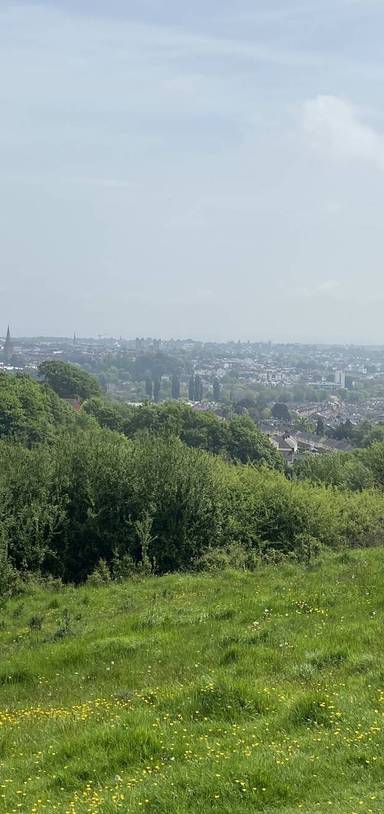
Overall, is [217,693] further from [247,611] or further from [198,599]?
[198,599]

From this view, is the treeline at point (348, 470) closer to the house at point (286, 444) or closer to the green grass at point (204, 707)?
the green grass at point (204, 707)

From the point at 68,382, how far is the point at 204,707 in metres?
108

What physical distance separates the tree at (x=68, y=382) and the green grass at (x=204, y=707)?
99480 millimetres

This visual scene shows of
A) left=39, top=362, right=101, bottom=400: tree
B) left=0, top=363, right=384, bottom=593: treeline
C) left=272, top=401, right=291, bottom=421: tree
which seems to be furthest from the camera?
left=272, top=401, right=291, bottom=421: tree

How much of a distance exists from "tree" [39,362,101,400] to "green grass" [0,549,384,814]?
326 feet

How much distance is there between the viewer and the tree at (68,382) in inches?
4540

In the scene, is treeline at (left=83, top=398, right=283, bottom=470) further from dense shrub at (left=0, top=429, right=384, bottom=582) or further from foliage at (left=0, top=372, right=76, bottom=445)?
dense shrub at (left=0, top=429, right=384, bottom=582)

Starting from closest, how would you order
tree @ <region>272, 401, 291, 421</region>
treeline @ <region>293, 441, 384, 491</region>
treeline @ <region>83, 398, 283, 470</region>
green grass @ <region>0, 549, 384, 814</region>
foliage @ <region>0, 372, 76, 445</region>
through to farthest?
1. green grass @ <region>0, 549, 384, 814</region>
2. treeline @ <region>293, 441, 384, 491</region>
3. foliage @ <region>0, 372, 76, 445</region>
4. treeline @ <region>83, 398, 283, 470</region>
5. tree @ <region>272, 401, 291, 421</region>

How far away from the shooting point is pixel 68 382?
4542 inches

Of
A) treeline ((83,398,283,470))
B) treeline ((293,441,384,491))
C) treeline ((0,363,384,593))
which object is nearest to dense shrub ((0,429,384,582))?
treeline ((0,363,384,593))

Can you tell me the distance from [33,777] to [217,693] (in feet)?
8.93

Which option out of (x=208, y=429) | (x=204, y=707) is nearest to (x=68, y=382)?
(x=208, y=429)

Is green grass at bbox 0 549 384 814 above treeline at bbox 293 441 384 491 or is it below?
above

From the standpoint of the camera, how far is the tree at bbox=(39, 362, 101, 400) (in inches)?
4540
